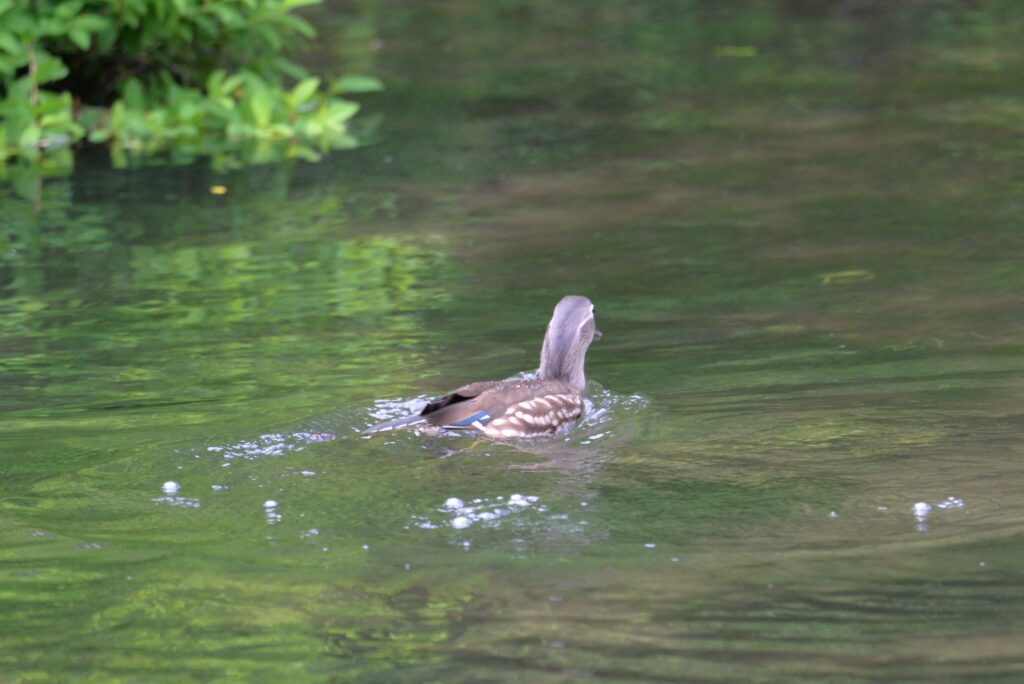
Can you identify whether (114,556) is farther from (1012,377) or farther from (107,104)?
(107,104)

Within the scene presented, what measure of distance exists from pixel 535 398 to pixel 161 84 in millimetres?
8314

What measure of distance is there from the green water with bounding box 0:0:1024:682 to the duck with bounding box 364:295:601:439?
4.7 inches

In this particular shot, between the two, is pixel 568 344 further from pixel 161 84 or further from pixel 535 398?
pixel 161 84

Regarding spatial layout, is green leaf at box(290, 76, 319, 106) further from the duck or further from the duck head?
the duck head

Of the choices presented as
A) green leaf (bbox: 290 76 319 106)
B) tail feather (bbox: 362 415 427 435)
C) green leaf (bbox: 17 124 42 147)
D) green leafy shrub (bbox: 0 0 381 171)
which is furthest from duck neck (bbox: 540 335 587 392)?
green leaf (bbox: 17 124 42 147)

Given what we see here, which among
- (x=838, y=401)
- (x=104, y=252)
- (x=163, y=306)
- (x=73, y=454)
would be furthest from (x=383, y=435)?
(x=104, y=252)

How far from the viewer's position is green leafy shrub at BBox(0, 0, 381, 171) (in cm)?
1370

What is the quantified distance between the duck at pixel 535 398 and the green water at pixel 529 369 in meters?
0.12

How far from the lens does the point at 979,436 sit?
298 inches

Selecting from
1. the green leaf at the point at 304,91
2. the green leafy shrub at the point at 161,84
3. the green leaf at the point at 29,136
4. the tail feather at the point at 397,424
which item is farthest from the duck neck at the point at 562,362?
the green leaf at the point at 29,136

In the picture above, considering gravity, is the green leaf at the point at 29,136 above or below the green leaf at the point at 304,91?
below

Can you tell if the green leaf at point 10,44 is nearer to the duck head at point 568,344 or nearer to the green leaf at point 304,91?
the green leaf at point 304,91

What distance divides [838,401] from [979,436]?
82 cm

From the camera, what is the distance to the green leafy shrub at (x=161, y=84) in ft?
44.9
